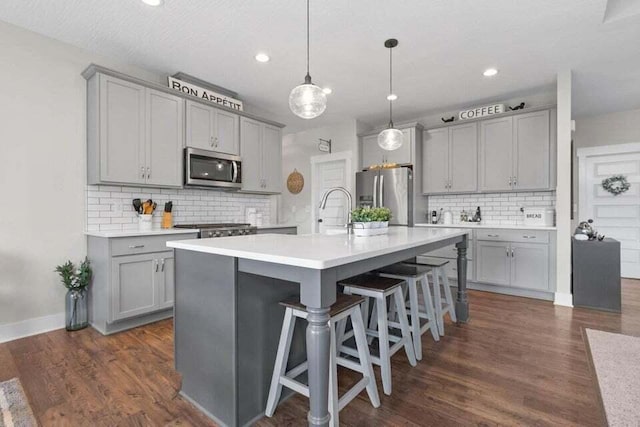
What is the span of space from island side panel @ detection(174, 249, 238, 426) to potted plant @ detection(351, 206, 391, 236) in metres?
1.06

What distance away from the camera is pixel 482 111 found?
442 cm

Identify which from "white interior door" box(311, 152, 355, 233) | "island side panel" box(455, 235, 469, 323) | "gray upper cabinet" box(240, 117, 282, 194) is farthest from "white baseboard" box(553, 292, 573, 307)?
"gray upper cabinet" box(240, 117, 282, 194)

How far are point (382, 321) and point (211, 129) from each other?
2.96 m

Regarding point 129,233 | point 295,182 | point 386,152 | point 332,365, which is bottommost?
point 332,365

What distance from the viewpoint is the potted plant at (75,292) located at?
275 cm

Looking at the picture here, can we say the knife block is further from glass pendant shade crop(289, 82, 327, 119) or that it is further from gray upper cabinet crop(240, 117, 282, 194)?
glass pendant shade crop(289, 82, 327, 119)

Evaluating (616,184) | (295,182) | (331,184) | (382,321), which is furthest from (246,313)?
(616,184)

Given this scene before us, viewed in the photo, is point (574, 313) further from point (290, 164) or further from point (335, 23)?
point (290, 164)

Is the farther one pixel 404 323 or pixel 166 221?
pixel 166 221

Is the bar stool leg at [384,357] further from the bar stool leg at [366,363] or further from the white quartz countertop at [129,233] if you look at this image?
the white quartz countertop at [129,233]

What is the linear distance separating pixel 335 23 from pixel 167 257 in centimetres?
257

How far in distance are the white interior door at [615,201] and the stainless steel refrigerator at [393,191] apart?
2.96m

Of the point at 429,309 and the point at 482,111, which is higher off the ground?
the point at 482,111

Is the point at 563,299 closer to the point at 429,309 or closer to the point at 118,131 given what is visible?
the point at 429,309
